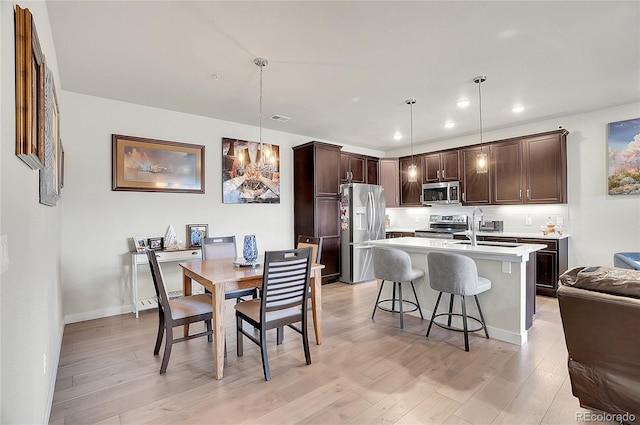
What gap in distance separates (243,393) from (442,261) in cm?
206

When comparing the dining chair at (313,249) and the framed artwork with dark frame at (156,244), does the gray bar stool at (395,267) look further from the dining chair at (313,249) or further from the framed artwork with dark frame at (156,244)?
the framed artwork with dark frame at (156,244)

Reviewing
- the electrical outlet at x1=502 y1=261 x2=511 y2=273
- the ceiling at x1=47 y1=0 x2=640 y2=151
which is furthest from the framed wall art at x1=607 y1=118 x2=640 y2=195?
the electrical outlet at x1=502 y1=261 x2=511 y2=273

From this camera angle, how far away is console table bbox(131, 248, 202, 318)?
3904 mm

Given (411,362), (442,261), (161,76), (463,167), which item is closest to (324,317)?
(411,362)

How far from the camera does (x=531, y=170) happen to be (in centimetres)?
493

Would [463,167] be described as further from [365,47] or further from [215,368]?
[215,368]

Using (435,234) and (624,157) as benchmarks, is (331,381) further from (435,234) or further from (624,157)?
(624,157)

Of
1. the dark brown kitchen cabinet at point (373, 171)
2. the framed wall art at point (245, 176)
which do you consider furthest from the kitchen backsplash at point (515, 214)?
the framed wall art at point (245, 176)

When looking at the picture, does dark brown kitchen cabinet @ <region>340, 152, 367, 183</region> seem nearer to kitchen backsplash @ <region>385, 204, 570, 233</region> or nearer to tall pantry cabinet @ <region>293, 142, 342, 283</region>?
tall pantry cabinet @ <region>293, 142, 342, 283</region>

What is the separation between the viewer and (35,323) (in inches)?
60.8

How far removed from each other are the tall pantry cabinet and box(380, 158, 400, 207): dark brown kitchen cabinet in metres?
1.49

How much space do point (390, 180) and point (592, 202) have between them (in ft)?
11.0

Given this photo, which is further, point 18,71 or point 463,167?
point 463,167

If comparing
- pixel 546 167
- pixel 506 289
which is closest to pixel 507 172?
pixel 546 167
